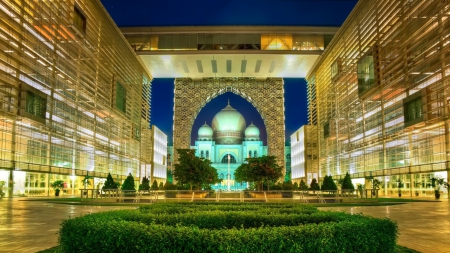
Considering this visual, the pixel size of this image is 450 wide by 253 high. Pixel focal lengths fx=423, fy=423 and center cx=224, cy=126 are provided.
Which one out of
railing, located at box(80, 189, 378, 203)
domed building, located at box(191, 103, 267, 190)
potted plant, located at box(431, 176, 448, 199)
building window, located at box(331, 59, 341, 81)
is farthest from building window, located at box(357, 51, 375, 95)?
domed building, located at box(191, 103, 267, 190)

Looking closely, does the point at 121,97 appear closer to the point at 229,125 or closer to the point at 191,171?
the point at 191,171

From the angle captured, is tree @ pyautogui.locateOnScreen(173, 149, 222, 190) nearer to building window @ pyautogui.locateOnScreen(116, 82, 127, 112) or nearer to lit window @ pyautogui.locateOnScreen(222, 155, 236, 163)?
building window @ pyautogui.locateOnScreen(116, 82, 127, 112)

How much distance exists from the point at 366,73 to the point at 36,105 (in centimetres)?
3250

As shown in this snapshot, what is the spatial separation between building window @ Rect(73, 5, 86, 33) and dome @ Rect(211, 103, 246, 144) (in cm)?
5527

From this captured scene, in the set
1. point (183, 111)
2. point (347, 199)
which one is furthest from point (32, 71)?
point (183, 111)

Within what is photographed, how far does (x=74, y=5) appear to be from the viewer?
40.9m

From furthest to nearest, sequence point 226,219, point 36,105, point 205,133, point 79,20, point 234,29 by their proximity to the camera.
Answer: point 205,133 → point 234,29 → point 79,20 → point 36,105 → point 226,219

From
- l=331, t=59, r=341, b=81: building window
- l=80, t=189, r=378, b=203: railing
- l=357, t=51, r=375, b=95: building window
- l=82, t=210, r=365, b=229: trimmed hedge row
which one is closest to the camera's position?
l=82, t=210, r=365, b=229: trimmed hedge row

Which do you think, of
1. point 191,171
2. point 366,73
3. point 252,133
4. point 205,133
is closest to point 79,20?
point 191,171

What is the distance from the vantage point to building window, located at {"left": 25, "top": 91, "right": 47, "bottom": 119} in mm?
32791

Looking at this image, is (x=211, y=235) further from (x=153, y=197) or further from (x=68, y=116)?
(x=68, y=116)

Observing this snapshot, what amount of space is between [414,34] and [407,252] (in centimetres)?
3147

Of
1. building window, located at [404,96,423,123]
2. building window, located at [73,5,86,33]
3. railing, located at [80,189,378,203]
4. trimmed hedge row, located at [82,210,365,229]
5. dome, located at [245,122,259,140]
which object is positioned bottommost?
railing, located at [80,189,378,203]

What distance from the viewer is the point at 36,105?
34.4 meters
